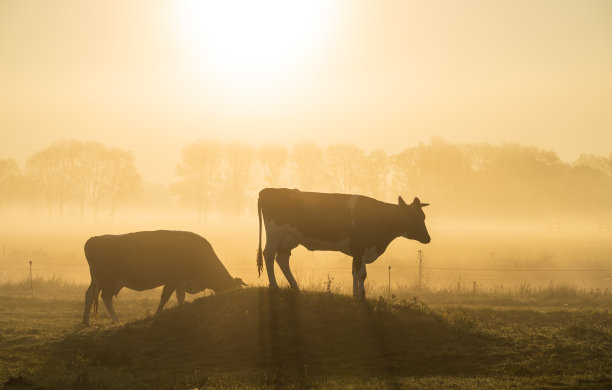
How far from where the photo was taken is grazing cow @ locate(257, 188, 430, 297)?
65.1ft

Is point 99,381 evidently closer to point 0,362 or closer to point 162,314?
point 0,362

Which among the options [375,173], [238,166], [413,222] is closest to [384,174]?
[375,173]

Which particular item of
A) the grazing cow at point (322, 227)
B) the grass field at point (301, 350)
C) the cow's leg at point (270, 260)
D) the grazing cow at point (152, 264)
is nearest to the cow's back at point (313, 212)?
the grazing cow at point (322, 227)

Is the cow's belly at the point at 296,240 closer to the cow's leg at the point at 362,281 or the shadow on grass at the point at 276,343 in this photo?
the cow's leg at the point at 362,281

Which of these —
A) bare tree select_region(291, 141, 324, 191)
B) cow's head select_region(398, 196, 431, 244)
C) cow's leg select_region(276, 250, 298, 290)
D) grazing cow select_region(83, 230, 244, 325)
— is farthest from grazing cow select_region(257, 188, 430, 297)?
bare tree select_region(291, 141, 324, 191)

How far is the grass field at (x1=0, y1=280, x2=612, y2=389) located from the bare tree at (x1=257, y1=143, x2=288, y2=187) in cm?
6840

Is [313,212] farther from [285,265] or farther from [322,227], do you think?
[285,265]

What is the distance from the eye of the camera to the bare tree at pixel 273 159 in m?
88.8

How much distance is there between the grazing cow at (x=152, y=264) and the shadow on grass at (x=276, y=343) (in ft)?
10.4

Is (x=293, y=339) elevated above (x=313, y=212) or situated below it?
below

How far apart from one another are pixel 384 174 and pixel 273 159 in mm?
14863

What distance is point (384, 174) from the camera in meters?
88.9

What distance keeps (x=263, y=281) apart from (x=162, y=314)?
1891cm

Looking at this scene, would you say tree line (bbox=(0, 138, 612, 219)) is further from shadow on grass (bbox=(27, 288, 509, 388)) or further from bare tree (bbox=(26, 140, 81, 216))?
shadow on grass (bbox=(27, 288, 509, 388))
